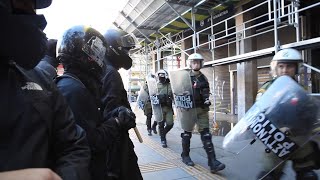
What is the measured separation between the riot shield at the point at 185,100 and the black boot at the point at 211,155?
14.4 inches

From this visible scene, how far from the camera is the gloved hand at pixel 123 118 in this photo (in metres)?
2.41

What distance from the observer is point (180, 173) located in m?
4.81

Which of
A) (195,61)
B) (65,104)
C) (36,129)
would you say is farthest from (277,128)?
(195,61)

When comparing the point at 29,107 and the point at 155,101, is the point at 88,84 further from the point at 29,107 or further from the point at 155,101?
the point at 155,101

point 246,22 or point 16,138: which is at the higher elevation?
point 246,22

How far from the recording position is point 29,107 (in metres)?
1.08

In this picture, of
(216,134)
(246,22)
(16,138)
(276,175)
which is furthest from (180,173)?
(246,22)

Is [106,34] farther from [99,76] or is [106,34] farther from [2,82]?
[2,82]

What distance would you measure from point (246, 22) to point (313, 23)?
2399 millimetres

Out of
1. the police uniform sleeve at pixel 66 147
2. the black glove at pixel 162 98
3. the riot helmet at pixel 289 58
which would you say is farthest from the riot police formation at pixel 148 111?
the police uniform sleeve at pixel 66 147

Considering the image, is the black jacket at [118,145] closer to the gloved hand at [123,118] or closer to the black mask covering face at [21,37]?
the gloved hand at [123,118]

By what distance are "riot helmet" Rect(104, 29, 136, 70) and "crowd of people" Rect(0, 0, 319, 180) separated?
10 millimetres

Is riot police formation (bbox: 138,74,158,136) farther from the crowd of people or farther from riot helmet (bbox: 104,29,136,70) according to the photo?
riot helmet (bbox: 104,29,136,70)

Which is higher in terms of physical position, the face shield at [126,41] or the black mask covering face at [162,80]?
the face shield at [126,41]
